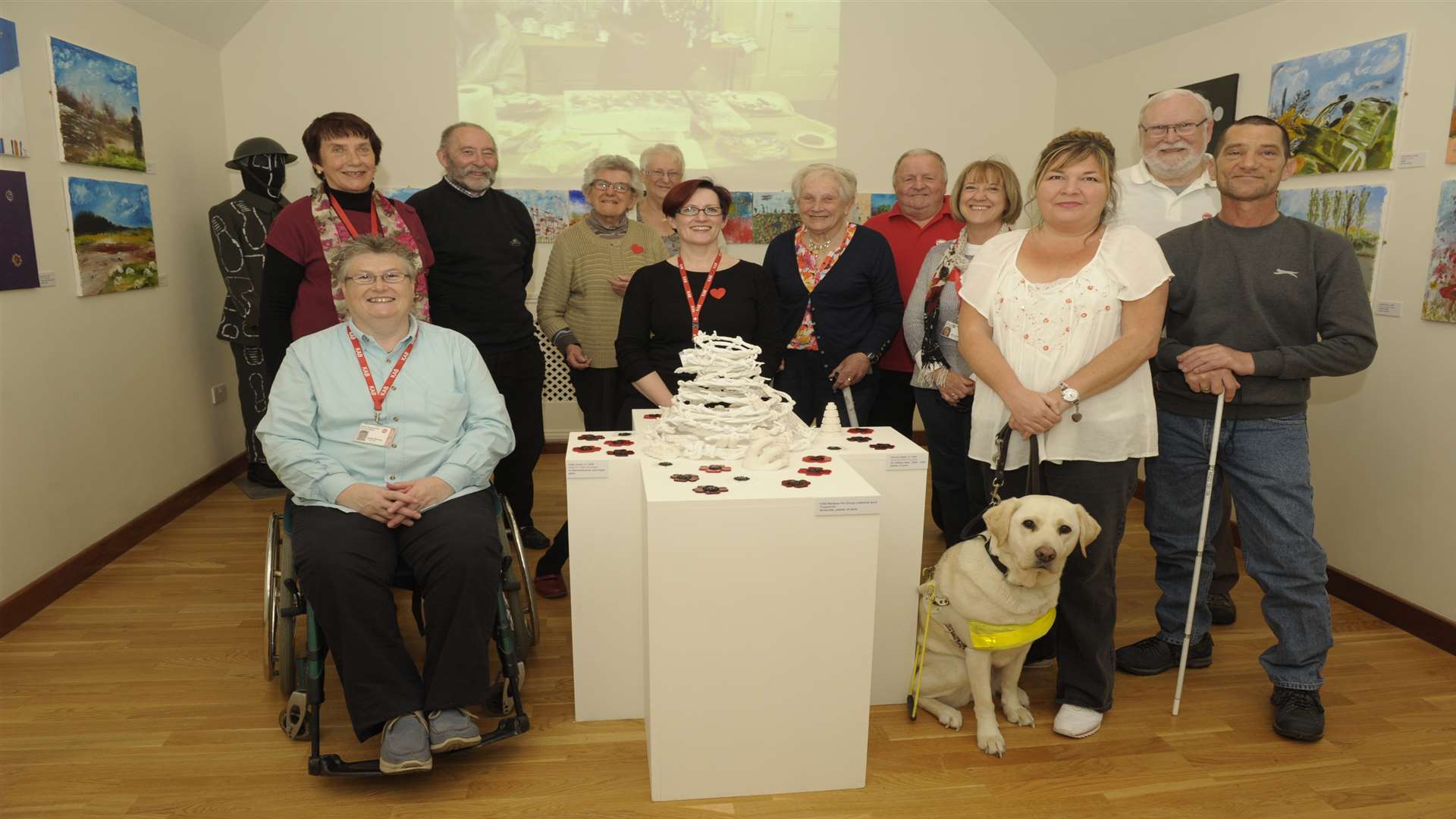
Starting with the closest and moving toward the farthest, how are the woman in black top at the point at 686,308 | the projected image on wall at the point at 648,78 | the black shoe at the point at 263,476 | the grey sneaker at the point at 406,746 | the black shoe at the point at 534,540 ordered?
the grey sneaker at the point at 406,746, the woman in black top at the point at 686,308, the black shoe at the point at 534,540, the black shoe at the point at 263,476, the projected image on wall at the point at 648,78

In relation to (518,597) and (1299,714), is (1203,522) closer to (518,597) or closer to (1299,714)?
(1299,714)

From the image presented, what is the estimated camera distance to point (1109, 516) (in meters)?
2.56

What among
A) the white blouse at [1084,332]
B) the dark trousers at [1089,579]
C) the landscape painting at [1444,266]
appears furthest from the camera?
the landscape painting at [1444,266]

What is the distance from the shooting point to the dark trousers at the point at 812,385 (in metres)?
3.51

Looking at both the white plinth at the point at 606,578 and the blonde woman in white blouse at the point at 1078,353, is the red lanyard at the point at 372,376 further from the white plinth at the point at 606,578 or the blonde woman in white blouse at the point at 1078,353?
the blonde woman in white blouse at the point at 1078,353

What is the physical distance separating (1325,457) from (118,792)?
4.44 meters

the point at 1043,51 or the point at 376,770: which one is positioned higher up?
the point at 1043,51

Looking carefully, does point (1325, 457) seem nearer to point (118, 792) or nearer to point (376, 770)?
point (376, 770)

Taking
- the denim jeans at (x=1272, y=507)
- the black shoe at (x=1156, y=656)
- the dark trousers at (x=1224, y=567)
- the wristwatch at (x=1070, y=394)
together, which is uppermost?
the wristwatch at (x=1070, y=394)

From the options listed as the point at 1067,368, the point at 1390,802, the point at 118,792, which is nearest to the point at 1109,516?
the point at 1067,368

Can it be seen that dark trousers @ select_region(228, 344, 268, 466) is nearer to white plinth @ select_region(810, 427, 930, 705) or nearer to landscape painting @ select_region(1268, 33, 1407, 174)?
white plinth @ select_region(810, 427, 930, 705)

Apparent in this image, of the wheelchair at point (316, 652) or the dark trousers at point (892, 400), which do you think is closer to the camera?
the wheelchair at point (316, 652)

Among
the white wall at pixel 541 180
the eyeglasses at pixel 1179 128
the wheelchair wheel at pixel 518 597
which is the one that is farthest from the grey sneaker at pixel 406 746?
the white wall at pixel 541 180

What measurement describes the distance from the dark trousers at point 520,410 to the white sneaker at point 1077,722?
217 centimetres
